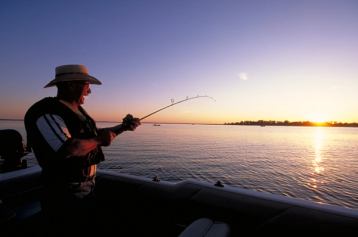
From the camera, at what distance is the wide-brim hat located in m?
1.93

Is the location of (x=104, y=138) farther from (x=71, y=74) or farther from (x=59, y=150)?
(x=71, y=74)

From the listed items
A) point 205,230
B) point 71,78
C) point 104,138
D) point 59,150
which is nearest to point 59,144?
point 59,150

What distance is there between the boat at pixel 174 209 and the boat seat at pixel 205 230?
8.9 inches

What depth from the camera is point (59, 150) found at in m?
1.53

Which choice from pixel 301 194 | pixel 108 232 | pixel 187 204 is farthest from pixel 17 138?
pixel 301 194

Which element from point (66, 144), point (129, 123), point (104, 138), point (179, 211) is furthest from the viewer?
point (179, 211)

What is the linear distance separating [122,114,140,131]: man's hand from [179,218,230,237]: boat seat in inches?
49.8

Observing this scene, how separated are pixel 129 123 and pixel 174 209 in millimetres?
1865

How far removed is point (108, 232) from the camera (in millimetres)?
3439

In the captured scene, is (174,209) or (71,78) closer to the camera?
(71,78)

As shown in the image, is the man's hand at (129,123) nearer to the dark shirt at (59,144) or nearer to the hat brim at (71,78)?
the dark shirt at (59,144)

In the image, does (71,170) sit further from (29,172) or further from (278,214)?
(29,172)

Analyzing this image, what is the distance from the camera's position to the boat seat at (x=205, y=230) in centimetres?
239

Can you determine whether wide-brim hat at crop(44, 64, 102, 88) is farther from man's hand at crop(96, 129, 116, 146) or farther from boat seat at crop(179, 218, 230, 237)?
boat seat at crop(179, 218, 230, 237)
